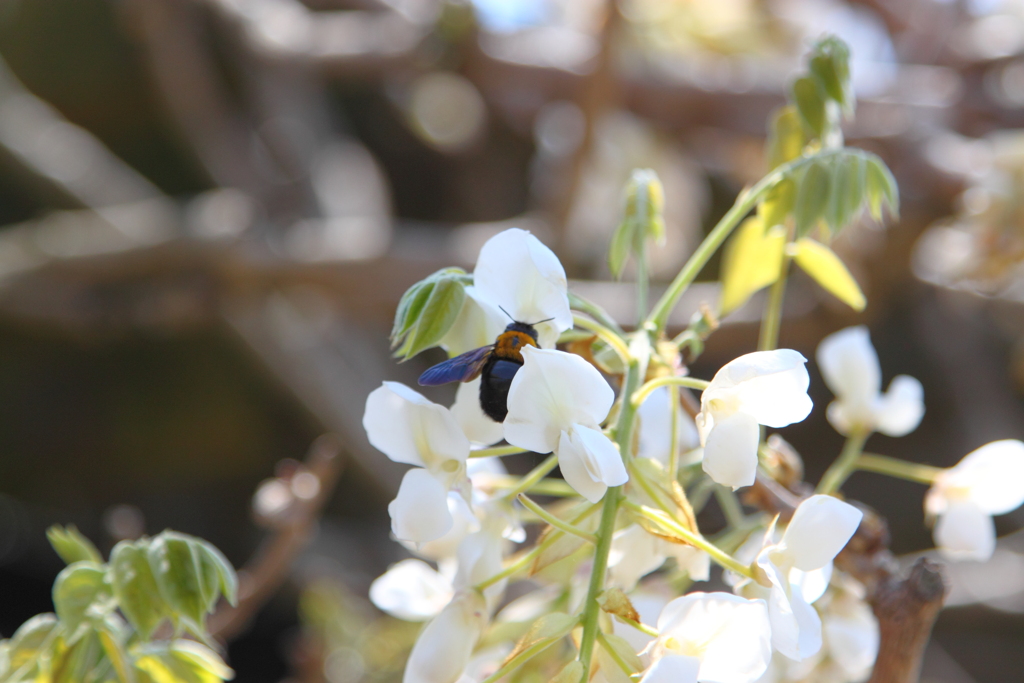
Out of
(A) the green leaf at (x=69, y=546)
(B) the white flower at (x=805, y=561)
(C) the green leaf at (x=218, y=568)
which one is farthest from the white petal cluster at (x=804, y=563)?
(A) the green leaf at (x=69, y=546)

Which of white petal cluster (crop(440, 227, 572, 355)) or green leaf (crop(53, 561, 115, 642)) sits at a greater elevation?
white petal cluster (crop(440, 227, 572, 355))

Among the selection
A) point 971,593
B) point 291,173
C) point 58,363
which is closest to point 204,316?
point 291,173

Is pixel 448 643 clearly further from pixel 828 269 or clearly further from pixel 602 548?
pixel 828 269

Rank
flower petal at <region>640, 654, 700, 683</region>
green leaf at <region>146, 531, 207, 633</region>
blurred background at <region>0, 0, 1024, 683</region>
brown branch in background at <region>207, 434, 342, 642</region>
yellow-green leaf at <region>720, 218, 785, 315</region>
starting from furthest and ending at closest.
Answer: blurred background at <region>0, 0, 1024, 683</region> < brown branch in background at <region>207, 434, 342, 642</region> < yellow-green leaf at <region>720, 218, 785, 315</region> < green leaf at <region>146, 531, 207, 633</region> < flower petal at <region>640, 654, 700, 683</region>

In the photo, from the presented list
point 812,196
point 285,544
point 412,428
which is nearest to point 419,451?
point 412,428

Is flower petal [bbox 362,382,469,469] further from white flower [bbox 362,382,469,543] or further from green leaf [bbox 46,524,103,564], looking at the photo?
green leaf [bbox 46,524,103,564]

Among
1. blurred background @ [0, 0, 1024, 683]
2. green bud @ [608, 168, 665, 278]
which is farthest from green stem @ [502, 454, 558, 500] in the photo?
blurred background @ [0, 0, 1024, 683]
